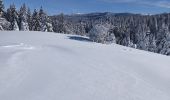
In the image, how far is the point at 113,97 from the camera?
16.1 meters

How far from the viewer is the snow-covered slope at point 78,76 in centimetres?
1616

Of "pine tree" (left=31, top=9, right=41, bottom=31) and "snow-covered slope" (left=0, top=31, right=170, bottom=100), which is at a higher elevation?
"pine tree" (left=31, top=9, right=41, bottom=31)

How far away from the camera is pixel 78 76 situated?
19.0 m

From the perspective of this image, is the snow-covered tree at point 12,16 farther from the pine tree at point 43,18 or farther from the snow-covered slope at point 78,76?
the snow-covered slope at point 78,76

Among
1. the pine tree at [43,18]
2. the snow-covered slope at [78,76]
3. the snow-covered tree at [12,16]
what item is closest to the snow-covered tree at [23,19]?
the snow-covered tree at [12,16]

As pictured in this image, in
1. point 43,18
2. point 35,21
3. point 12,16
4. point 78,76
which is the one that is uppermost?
point 12,16

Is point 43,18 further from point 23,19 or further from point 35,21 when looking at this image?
point 23,19

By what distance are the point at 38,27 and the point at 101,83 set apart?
216 feet

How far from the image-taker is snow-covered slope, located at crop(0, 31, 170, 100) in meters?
16.2

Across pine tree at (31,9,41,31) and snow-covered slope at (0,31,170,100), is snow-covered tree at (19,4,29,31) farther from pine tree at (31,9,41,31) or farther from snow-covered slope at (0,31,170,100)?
snow-covered slope at (0,31,170,100)

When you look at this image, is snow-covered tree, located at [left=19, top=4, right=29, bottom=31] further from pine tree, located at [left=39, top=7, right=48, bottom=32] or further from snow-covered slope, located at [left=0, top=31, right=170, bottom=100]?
snow-covered slope, located at [left=0, top=31, right=170, bottom=100]

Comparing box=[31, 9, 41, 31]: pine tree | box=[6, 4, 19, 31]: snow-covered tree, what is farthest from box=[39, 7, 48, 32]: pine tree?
box=[6, 4, 19, 31]: snow-covered tree

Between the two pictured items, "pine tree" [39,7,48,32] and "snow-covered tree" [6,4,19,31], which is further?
"snow-covered tree" [6,4,19,31]

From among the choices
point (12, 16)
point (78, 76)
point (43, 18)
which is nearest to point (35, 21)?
point (43, 18)
